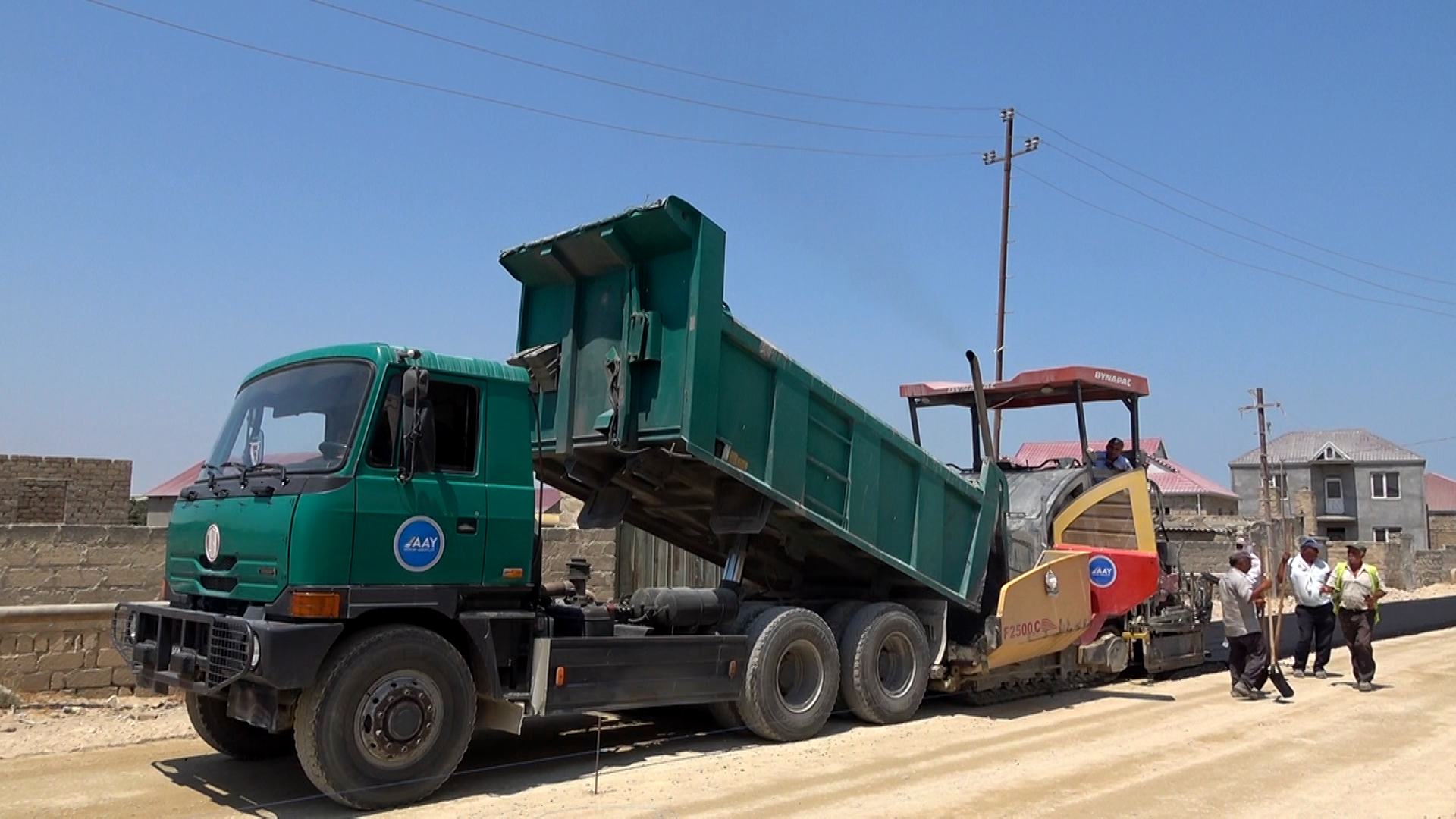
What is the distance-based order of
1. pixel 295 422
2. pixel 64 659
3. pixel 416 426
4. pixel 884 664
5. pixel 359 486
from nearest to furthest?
pixel 359 486, pixel 416 426, pixel 295 422, pixel 64 659, pixel 884 664

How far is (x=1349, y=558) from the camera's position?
486 inches

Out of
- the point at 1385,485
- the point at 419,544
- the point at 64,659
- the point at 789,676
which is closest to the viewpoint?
the point at 419,544

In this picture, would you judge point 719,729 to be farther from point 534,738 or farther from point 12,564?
point 12,564

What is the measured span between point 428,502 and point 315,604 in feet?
2.94

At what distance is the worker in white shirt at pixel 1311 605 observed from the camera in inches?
494

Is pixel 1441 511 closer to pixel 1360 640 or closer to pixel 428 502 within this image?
pixel 1360 640

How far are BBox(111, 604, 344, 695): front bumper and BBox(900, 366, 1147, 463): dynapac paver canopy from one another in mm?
6803

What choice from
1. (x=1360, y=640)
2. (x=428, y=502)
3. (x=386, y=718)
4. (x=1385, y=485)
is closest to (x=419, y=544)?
(x=428, y=502)

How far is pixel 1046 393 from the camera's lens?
11156 mm

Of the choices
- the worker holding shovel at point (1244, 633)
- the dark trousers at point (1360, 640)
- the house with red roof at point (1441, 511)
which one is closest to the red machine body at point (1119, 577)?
the worker holding shovel at point (1244, 633)

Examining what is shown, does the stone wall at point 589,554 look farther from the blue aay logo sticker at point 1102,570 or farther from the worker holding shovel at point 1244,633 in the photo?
the worker holding shovel at point 1244,633

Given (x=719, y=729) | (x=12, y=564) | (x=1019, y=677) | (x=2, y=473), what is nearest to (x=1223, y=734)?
(x=1019, y=677)

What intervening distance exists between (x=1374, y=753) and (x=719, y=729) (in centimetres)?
497

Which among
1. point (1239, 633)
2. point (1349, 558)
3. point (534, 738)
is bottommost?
point (534, 738)
